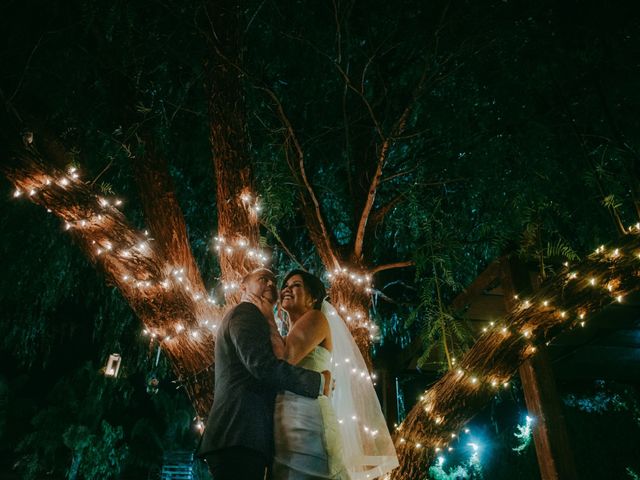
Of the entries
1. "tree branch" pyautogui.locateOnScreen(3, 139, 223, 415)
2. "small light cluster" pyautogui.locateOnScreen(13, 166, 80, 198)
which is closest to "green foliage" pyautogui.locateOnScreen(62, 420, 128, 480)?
"tree branch" pyautogui.locateOnScreen(3, 139, 223, 415)

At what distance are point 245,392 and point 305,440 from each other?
0.35 meters

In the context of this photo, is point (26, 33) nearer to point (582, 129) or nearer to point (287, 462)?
point (287, 462)

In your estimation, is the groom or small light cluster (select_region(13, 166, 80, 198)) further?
small light cluster (select_region(13, 166, 80, 198))

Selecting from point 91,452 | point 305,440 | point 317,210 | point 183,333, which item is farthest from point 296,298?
point 91,452

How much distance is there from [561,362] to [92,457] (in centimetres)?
1362

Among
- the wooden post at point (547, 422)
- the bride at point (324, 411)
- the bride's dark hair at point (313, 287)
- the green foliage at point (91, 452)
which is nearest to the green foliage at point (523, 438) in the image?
the wooden post at point (547, 422)

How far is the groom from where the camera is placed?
6.04ft

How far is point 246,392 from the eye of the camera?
1.99 meters

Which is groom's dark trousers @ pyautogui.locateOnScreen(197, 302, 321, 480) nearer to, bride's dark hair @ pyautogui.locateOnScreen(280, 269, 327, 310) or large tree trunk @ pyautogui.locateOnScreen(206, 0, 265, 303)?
bride's dark hair @ pyautogui.locateOnScreen(280, 269, 327, 310)

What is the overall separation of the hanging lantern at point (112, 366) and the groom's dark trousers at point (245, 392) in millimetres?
6989

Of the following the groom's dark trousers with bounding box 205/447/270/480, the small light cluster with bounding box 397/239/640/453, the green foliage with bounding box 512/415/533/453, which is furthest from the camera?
the green foliage with bounding box 512/415/533/453

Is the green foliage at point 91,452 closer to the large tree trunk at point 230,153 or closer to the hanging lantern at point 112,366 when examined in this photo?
the hanging lantern at point 112,366

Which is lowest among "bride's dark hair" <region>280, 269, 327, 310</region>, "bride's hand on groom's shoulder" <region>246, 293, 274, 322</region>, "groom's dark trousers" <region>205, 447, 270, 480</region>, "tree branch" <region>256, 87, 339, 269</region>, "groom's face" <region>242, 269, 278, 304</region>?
"groom's dark trousers" <region>205, 447, 270, 480</region>

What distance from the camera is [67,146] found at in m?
3.11
